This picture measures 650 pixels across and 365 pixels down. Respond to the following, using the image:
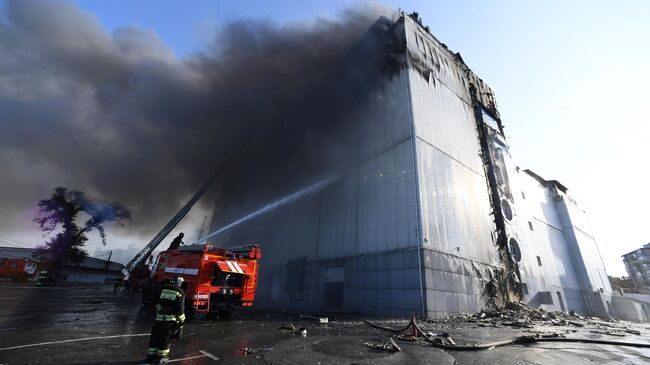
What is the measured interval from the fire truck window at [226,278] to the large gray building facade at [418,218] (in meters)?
7.81

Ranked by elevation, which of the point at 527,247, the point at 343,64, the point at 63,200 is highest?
the point at 343,64

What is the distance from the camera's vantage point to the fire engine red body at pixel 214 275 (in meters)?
8.65

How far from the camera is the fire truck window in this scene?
9.18 meters

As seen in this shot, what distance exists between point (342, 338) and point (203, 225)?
44130 millimetres

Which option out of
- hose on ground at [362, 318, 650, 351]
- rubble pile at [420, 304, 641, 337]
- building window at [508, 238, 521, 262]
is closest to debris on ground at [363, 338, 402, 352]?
hose on ground at [362, 318, 650, 351]

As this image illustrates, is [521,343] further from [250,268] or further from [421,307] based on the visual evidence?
[250,268]

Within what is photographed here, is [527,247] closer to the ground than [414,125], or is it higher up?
closer to the ground

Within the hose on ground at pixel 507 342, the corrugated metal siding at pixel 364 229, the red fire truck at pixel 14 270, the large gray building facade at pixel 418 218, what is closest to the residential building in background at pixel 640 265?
the large gray building facade at pixel 418 218

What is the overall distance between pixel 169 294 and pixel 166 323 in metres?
0.44

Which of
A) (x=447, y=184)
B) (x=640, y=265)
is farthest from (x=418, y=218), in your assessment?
(x=640, y=265)

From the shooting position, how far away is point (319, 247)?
1983 cm

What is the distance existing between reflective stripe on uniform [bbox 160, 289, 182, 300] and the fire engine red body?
4213 mm

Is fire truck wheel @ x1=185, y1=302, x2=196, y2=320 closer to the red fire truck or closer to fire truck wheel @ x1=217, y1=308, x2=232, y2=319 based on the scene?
fire truck wheel @ x1=217, y1=308, x2=232, y2=319

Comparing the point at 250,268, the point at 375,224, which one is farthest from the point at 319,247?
the point at 250,268
